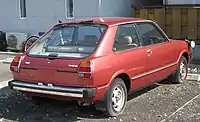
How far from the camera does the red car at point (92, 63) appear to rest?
5.52 meters

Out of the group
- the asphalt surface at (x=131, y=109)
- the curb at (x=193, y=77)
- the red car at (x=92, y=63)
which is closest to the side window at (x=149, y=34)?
the red car at (x=92, y=63)

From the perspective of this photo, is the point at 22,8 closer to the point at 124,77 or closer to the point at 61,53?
the point at 61,53

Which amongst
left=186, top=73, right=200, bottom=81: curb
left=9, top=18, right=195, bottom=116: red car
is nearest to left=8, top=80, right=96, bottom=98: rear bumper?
left=9, top=18, right=195, bottom=116: red car

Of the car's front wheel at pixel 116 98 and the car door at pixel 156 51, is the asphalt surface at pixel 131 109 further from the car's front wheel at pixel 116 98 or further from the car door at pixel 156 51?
the car door at pixel 156 51

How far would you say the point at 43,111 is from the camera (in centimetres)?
640

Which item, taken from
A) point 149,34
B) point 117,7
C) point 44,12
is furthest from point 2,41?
point 149,34

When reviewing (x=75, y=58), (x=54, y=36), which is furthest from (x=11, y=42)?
(x=75, y=58)

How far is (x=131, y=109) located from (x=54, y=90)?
1.43 meters

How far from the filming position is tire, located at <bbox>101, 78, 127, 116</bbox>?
5727 millimetres

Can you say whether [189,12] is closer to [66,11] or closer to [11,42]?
[66,11]

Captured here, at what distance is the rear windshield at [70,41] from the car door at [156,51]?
1.07m

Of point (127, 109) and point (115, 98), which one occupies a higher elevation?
point (115, 98)

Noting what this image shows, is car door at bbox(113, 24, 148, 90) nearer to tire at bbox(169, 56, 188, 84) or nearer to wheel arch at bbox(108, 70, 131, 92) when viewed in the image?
wheel arch at bbox(108, 70, 131, 92)

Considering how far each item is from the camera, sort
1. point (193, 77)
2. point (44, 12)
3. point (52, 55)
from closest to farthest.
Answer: point (52, 55) < point (193, 77) < point (44, 12)
